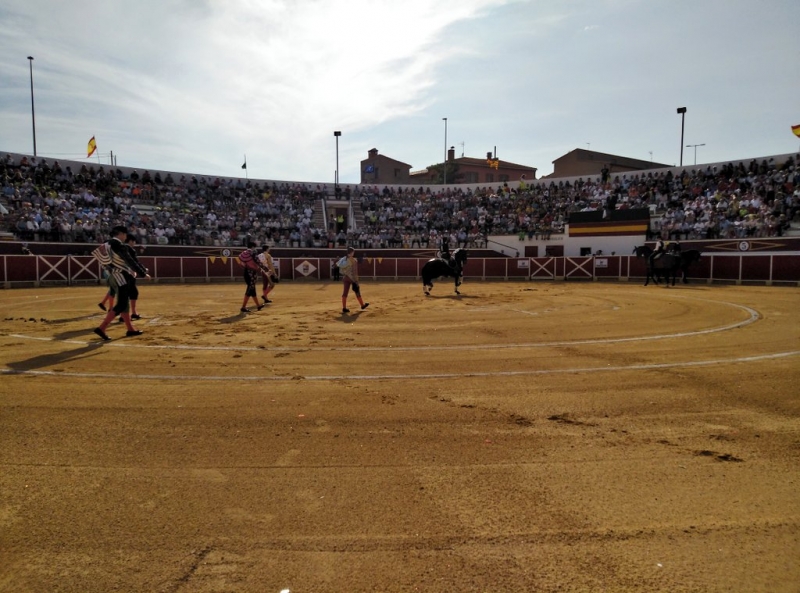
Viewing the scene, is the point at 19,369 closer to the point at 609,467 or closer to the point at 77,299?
the point at 609,467

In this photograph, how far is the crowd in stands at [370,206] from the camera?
98.9 feet

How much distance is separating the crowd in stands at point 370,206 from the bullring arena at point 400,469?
2637cm

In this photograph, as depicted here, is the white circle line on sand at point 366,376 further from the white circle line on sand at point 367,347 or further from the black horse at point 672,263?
the black horse at point 672,263

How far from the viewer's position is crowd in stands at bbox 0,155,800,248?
30141 millimetres

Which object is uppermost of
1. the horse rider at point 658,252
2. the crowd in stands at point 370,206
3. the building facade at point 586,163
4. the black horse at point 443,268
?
the building facade at point 586,163

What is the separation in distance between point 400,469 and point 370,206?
44449mm

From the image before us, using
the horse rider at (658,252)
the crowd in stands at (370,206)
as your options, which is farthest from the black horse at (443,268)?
the crowd in stands at (370,206)

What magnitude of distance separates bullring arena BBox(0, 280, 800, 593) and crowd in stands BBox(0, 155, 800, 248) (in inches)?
1038

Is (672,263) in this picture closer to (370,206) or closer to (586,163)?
(370,206)

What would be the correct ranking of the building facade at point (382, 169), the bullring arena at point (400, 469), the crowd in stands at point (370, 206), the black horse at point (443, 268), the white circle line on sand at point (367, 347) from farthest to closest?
the building facade at point (382, 169)
the crowd in stands at point (370, 206)
the black horse at point (443, 268)
the white circle line on sand at point (367, 347)
the bullring arena at point (400, 469)

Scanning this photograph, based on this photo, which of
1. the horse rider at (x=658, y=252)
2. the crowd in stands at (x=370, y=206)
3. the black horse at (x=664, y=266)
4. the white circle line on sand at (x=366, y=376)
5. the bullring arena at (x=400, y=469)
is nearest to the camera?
the bullring arena at (x=400, y=469)

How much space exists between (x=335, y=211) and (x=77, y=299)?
32854 mm

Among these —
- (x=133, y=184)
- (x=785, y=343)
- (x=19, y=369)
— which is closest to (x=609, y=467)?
(x=785, y=343)

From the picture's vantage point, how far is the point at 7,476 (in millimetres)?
3836
